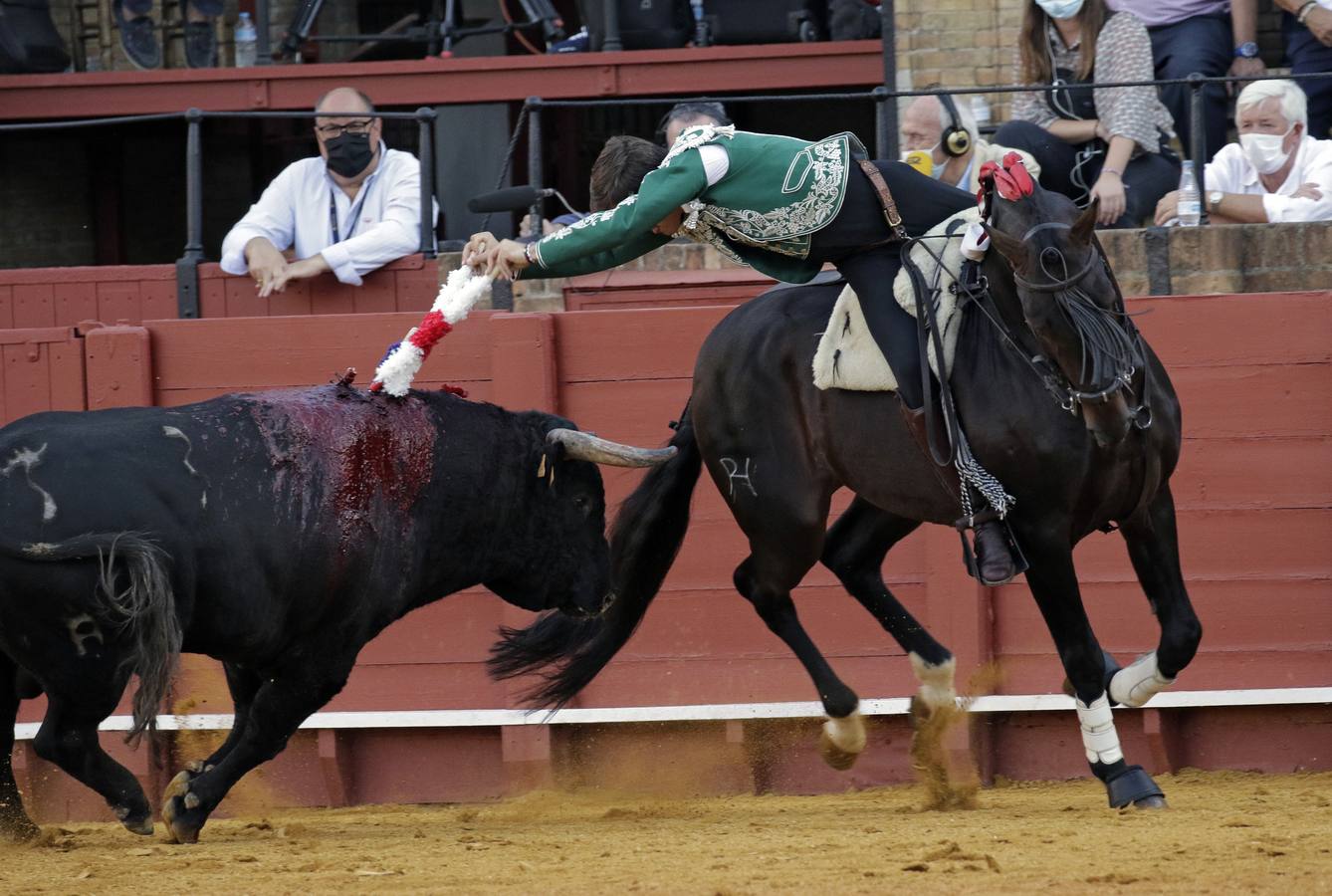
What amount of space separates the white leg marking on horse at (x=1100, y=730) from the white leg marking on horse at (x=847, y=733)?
2.72ft

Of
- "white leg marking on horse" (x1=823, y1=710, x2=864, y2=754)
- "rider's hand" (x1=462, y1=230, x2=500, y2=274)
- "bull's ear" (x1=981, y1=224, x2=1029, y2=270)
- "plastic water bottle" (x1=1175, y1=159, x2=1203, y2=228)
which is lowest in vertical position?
"white leg marking on horse" (x1=823, y1=710, x2=864, y2=754)

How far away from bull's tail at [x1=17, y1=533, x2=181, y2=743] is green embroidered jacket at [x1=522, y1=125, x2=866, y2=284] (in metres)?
1.41

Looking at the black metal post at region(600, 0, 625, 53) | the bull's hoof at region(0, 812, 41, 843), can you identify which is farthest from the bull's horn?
the black metal post at region(600, 0, 625, 53)

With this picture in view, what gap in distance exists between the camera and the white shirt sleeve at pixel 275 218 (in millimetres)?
7633

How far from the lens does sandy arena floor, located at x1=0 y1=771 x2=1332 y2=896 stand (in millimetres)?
4230

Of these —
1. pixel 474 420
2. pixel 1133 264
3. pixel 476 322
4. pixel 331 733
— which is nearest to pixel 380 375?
pixel 474 420

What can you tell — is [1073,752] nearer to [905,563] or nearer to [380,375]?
[905,563]

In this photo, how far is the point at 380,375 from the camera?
5.40m

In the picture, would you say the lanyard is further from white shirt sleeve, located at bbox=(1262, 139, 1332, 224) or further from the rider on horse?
white shirt sleeve, located at bbox=(1262, 139, 1332, 224)

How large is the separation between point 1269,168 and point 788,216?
270 cm

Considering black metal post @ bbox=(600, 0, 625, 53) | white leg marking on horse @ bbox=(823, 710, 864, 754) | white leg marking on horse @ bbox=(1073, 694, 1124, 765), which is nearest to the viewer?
white leg marking on horse @ bbox=(1073, 694, 1124, 765)

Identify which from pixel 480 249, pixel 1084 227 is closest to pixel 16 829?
pixel 480 249

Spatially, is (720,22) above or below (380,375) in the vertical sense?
above

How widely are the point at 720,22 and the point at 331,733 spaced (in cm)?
520
